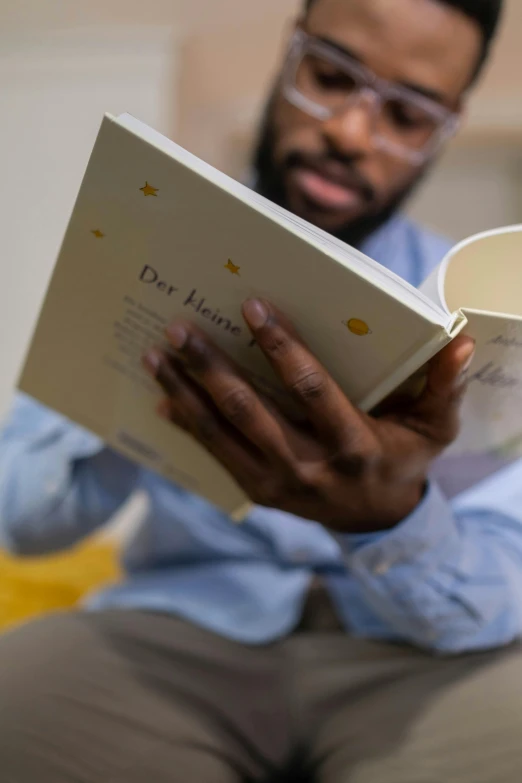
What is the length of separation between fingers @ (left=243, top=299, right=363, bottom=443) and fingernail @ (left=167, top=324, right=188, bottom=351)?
0.04 meters

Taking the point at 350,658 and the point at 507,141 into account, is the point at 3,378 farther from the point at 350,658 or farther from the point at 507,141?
the point at 507,141

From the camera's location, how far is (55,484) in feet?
1.98

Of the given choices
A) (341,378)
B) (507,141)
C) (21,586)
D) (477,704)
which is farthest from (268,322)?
(507,141)

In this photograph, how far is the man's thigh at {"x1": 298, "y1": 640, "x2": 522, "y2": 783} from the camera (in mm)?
407

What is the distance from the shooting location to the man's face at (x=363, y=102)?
0.67m

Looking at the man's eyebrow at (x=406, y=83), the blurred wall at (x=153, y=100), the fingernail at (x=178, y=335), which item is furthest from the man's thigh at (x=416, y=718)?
the blurred wall at (x=153, y=100)

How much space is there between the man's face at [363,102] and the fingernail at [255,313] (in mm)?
430

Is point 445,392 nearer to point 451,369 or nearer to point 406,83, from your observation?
point 451,369

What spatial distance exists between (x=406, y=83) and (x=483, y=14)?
159mm

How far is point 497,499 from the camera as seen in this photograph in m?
0.55

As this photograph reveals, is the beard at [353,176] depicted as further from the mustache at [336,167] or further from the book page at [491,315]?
the book page at [491,315]

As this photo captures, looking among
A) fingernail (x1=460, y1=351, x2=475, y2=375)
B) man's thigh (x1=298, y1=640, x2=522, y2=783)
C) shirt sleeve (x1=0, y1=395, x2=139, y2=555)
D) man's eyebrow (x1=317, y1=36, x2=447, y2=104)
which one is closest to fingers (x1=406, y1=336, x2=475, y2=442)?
fingernail (x1=460, y1=351, x2=475, y2=375)

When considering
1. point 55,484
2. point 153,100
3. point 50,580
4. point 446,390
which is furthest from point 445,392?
point 153,100

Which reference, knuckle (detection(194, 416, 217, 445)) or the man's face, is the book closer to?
knuckle (detection(194, 416, 217, 445))
